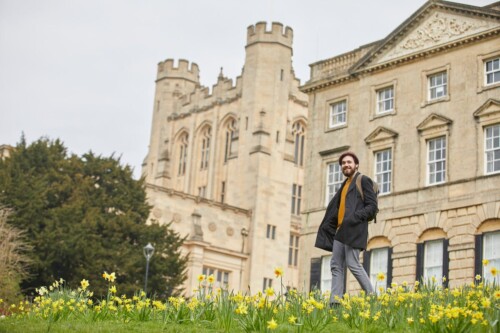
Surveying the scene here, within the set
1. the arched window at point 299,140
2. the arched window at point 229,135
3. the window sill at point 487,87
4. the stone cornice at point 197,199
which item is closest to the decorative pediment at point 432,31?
the window sill at point 487,87

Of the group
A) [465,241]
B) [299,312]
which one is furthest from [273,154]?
[299,312]

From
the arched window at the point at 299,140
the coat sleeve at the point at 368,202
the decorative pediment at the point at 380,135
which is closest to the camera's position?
the coat sleeve at the point at 368,202

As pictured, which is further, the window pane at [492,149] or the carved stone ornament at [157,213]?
the carved stone ornament at [157,213]

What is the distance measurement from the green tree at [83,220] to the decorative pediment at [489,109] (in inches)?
667

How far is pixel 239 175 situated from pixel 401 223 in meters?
26.2

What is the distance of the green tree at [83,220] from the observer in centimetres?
4103

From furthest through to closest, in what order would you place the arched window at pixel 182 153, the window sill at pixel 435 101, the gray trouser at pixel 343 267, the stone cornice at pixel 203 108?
the arched window at pixel 182 153 < the stone cornice at pixel 203 108 < the window sill at pixel 435 101 < the gray trouser at pixel 343 267

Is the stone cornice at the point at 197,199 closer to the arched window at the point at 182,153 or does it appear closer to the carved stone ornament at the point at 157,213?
the carved stone ornament at the point at 157,213

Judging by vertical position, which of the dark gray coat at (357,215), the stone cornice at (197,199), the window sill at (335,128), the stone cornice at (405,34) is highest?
the stone cornice at (405,34)

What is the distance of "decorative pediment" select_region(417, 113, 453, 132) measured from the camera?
37.6 meters

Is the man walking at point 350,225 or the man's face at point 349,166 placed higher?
the man's face at point 349,166

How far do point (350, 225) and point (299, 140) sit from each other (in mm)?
52408

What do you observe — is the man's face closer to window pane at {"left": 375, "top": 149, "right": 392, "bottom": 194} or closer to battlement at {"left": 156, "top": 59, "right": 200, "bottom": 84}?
window pane at {"left": 375, "top": 149, "right": 392, "bottom": 194}

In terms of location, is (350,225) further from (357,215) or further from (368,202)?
(368,202)
